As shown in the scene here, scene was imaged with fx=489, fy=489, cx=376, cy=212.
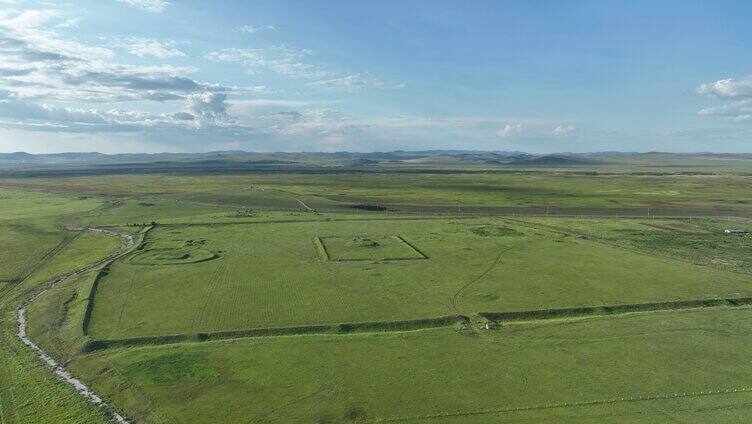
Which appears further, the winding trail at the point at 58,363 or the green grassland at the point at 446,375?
the winding trail at the point at 58,363

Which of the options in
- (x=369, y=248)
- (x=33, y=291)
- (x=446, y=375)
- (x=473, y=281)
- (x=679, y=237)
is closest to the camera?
(x=446, y=375)

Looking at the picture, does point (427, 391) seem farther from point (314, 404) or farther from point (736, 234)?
point (736, 234)

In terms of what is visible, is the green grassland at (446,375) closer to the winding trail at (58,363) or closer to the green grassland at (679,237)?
the winding trail at (58,363)

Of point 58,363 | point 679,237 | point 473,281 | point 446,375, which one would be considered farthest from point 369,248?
point 679,237

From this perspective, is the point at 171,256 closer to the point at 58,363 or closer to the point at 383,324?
the point at 58,363

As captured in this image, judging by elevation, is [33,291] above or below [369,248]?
below

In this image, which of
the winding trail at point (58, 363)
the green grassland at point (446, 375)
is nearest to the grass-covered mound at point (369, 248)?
the green grassland at point (446, 375)

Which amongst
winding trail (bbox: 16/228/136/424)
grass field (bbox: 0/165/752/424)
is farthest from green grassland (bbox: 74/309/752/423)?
winding trail (bbox: 16/228/136/424)

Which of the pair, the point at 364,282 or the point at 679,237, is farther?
the point at 679,237

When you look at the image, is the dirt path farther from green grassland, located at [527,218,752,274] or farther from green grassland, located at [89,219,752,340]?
green grassland, located at [527,218,752,274]

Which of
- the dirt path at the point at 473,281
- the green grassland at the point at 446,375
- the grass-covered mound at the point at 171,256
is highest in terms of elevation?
the grass-covered mound at the point at 171,256
